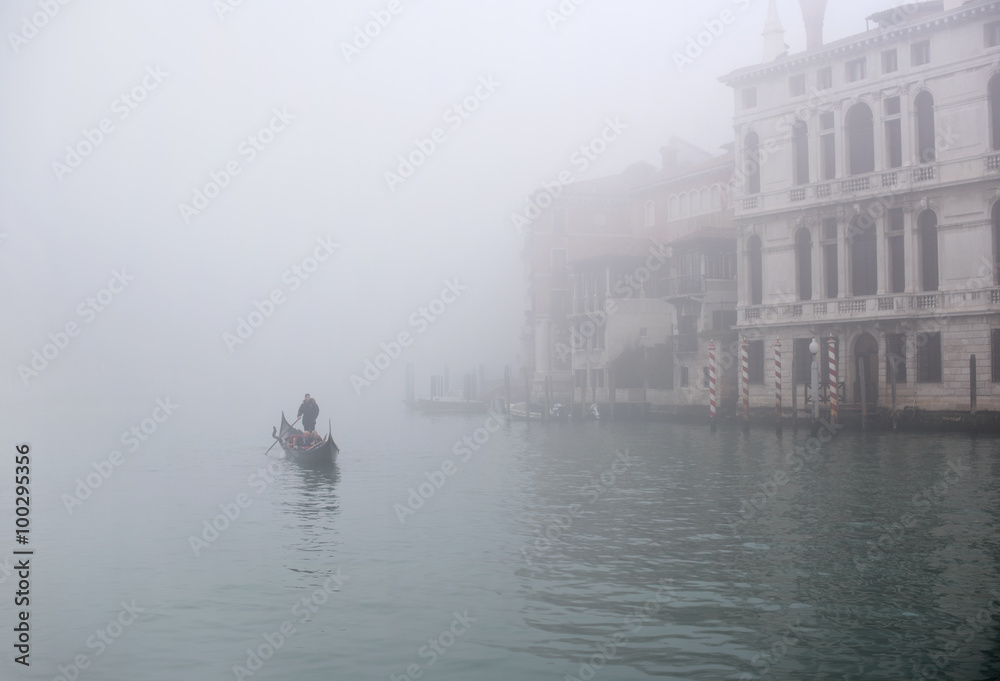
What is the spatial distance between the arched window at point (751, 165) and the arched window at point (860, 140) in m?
4.32

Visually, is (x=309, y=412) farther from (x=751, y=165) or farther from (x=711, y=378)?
(x=751, y=165)

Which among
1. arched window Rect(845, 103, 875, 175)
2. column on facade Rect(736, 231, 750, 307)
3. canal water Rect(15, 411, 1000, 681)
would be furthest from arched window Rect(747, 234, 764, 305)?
canal water Rect(15, 411, 1000, 681)

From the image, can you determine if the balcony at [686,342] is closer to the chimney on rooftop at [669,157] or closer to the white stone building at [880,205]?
the white stone building at [880,205]

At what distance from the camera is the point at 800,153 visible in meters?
38.8

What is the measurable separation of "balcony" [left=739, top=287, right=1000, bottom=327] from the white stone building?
0.16 ft

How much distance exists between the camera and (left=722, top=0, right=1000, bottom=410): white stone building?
32.5 m

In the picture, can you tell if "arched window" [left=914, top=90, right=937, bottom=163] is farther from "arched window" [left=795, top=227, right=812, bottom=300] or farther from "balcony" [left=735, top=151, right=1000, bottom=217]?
"arched window" [left=795, top=227, right=812, bottom=300]

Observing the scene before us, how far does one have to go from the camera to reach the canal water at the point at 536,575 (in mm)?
8656

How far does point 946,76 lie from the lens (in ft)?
110

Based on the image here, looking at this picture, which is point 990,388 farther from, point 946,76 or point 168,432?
point 168,432

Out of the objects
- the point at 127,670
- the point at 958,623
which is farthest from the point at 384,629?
the point at 958,623

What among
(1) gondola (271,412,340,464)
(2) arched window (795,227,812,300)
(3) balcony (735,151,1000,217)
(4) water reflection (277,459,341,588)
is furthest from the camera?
(2) arched window (795,227,812,300)

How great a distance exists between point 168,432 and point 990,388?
3614 centimetres

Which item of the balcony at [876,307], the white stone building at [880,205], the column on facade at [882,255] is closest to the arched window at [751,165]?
the white stone building at [880,205]
